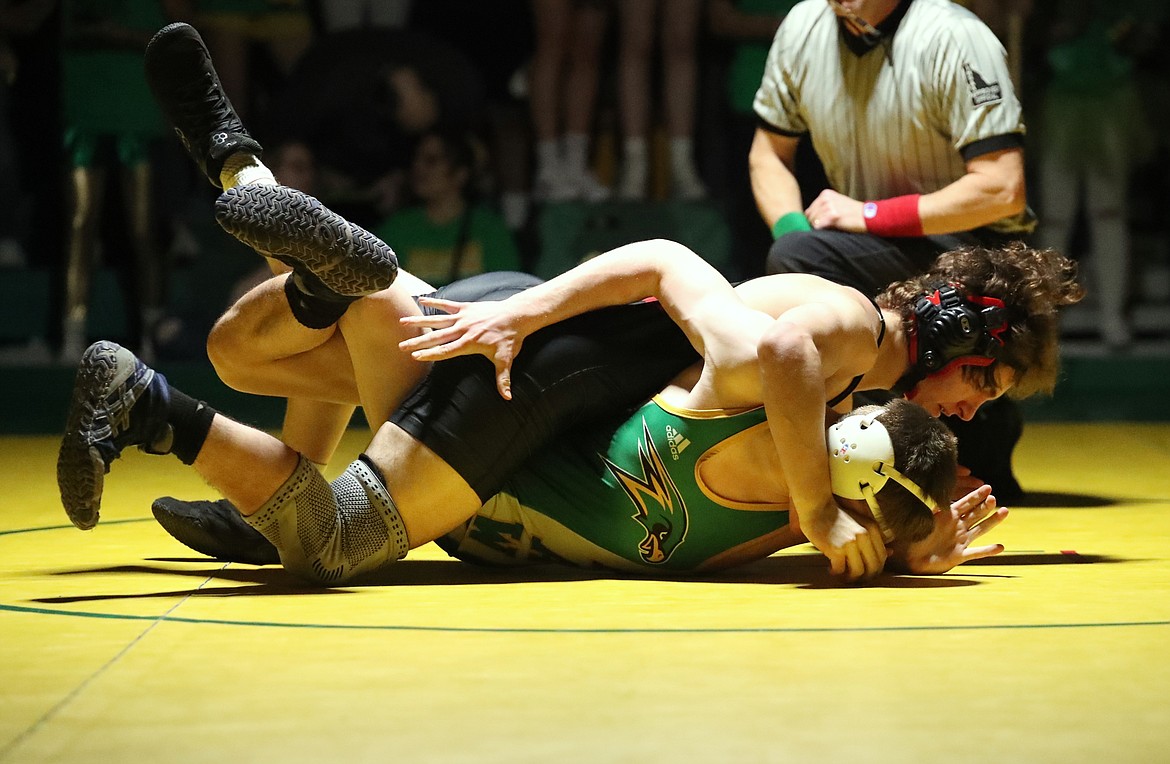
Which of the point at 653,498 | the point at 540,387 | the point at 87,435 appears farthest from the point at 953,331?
the point at 87,435

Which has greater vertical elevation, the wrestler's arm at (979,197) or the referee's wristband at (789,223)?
the wrestler's arm at (979,197)

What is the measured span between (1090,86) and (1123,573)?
169 inches

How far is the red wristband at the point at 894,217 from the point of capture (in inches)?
157

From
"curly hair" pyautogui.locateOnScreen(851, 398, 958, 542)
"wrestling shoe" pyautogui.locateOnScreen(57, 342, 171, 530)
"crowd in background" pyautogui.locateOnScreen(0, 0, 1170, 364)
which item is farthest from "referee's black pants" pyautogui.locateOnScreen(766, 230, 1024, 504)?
"crowd in background" pyautogui.locateOnScreen(0, 0, 1170, 364)

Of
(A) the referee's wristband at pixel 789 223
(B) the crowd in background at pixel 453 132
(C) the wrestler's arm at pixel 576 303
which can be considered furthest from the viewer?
(B) the crowd in background at pixel 453 132

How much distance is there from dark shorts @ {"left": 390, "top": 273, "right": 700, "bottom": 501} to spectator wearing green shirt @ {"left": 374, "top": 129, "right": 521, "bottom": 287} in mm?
3782

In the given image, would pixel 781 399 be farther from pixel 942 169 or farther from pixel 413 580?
pixel 942 169

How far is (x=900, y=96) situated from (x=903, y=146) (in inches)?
4.9

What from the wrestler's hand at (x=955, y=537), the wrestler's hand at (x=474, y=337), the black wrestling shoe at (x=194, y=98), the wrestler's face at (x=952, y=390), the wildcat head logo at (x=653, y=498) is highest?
→ the black wrestling shoe at (x=194, y=98)

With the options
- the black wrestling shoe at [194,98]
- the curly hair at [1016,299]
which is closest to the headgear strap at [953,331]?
the curly hair at [1016,299]

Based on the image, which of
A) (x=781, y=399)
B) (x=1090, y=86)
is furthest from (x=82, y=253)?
(x=781, y=399)

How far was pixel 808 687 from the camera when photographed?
6.66 feet

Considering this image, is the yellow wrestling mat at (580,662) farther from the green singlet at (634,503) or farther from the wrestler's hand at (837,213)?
the wrestler's hand at (837,213)

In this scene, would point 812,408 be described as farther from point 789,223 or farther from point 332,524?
point 789,223
